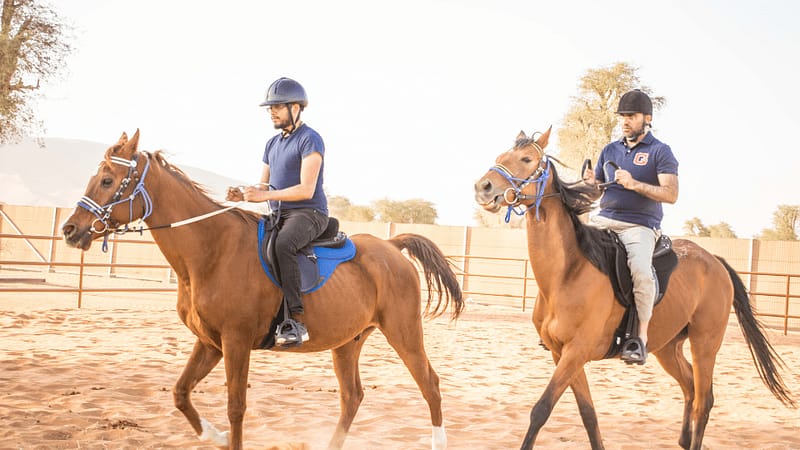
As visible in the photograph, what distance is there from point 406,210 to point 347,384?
4407cm

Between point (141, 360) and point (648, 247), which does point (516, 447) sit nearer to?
point (648, 247)

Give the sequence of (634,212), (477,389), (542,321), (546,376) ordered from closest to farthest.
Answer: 1. (542,321)
2. (634,212)
3. (477,389)
4. (546,376)

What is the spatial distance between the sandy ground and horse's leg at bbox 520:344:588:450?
136cm

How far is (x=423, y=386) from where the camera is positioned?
16.0 ft

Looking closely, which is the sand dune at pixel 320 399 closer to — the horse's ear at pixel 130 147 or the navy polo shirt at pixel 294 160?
the navy polo shirt at pixel 294 160

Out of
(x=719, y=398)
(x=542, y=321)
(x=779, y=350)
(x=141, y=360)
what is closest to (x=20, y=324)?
(x=141, y=360)

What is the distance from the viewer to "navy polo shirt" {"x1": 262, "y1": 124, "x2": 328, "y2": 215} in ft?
14.9

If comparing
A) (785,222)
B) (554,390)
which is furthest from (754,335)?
(785,222)

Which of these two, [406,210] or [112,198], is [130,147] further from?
[406,210]

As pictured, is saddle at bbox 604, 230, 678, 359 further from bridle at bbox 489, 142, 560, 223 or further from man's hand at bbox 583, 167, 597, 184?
bridle at bbox 489, 142, 560, 223

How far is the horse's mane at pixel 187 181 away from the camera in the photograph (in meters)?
4.35

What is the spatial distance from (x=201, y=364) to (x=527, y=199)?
2356 millimetres

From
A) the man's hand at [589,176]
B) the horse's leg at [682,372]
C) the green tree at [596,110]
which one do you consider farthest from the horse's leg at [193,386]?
the green tree at [596,110]

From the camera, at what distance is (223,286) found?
4227mm
